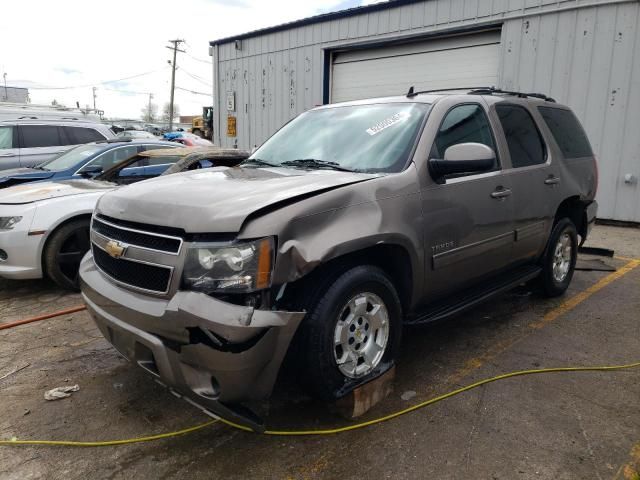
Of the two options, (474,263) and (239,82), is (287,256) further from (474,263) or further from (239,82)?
(239,82)

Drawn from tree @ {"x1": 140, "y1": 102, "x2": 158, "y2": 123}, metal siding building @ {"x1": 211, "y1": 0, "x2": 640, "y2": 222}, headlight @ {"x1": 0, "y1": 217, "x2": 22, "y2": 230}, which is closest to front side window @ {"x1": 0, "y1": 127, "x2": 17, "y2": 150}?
metal siding building @ {"x1": 211, "y1": 0, "x2": 640, "y2": 222}

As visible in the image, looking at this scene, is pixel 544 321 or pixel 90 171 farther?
pixel 90 171

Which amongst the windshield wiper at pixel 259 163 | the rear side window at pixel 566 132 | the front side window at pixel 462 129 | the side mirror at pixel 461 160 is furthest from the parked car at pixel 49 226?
the rear side window at pixel 566 132

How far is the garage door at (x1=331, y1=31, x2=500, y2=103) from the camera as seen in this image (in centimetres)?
1008

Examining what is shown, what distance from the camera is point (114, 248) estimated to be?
2.71m

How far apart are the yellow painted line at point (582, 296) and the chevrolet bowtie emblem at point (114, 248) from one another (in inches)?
133

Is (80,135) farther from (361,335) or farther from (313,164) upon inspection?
(361,335)

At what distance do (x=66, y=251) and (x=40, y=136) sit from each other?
22.1 feet

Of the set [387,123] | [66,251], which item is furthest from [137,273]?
[66,251]

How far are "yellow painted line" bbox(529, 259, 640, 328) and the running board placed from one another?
1.33 ft

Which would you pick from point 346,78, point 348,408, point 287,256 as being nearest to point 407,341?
point 348,408

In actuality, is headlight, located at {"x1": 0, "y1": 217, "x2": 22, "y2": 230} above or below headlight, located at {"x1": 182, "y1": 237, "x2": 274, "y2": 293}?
below

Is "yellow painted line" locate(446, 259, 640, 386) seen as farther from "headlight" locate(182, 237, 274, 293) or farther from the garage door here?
the garage door

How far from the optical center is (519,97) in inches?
177
